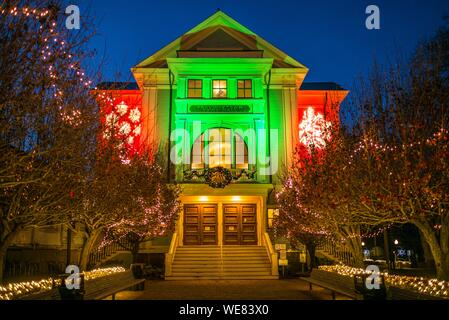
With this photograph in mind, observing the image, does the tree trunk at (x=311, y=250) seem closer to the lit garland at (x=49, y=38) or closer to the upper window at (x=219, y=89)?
the upper window at (x=219, y=89)

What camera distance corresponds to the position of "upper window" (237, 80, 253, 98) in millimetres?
29406

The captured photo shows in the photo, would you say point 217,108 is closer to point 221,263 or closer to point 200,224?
point 200,224

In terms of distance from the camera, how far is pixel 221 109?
93.8 ft

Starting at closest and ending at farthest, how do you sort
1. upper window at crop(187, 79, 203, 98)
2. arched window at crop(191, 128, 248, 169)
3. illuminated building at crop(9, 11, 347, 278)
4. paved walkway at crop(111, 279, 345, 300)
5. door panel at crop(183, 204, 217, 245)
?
paved walkway at crop(111, 279, 345, 300) < illuminated building at crop(9, 11, 347, 278) < door panel at crop(183, 204, 217, 245) < arched window at crop(191, 128, 248, 169) < upper window at crop(187, 79, 203, 98)

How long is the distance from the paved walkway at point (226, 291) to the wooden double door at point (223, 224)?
6.81 meters

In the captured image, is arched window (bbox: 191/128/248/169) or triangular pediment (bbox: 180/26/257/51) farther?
triangular pediment (bbox: 180/26/257/51)

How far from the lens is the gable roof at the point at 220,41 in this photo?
1203 inches

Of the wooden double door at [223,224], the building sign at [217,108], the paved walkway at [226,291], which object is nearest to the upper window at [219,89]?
the building sign at [217,108]

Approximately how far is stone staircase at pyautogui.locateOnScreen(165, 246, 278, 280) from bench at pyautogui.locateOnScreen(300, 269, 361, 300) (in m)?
6.23

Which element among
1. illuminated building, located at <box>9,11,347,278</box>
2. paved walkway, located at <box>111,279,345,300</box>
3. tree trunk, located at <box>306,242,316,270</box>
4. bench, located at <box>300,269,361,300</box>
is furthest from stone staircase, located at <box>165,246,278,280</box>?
bench, located at <box>300,269,361,300</box>

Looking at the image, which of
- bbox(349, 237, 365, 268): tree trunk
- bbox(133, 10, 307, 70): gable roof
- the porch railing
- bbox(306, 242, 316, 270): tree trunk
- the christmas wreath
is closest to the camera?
bbox(349, 237, 365, 268): tree trunk

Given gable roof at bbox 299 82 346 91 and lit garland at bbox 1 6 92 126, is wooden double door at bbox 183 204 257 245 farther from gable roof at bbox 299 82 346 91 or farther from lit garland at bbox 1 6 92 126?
lit garland at bbox 1 6 92 126

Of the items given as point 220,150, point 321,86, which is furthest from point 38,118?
point 321,86

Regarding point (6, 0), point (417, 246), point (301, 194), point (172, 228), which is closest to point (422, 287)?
point (301, 194)
